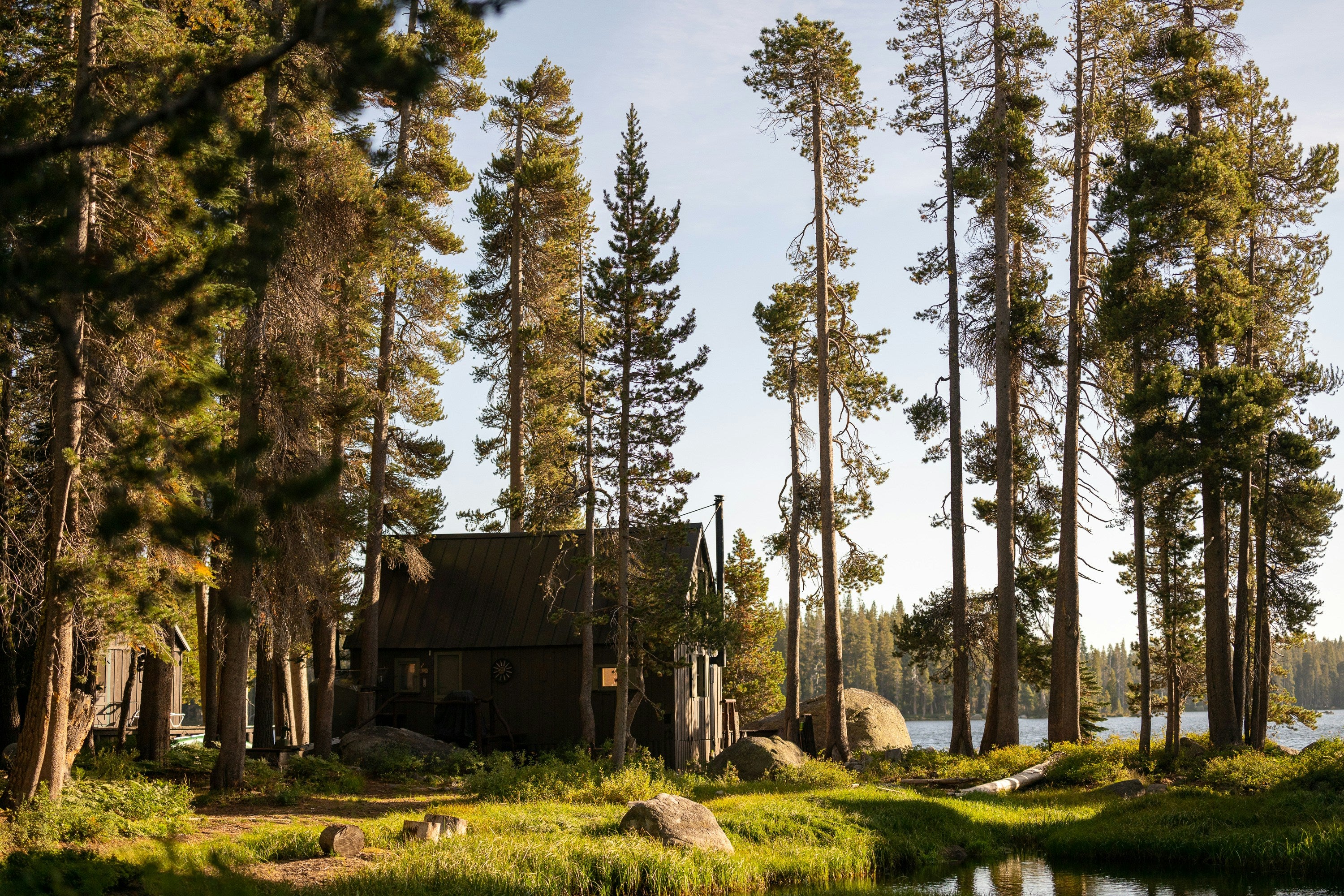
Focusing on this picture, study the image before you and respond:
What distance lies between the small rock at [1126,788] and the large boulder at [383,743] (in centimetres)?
1238

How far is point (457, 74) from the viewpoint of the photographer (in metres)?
24.4

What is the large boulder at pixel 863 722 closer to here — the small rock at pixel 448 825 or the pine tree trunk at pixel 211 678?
the pine tree trunk at pixel 211 678

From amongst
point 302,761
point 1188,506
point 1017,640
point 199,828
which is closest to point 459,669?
point 302,761

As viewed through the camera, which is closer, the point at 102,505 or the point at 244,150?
the point at 244,150

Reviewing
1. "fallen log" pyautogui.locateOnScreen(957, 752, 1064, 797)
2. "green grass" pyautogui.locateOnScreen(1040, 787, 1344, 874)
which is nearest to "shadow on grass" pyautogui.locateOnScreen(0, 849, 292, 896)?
"green grass" pyautogui.locateOnScreen(1040, 787, 1344, 874)

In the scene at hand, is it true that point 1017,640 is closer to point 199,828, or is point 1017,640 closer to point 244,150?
point 199,828

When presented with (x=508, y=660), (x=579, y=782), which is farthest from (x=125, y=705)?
(x=579, y=782)

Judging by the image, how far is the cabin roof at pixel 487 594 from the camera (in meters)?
23.8

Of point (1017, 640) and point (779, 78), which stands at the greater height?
point (779, 78)

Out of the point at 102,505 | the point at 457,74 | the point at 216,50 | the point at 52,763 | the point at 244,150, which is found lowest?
the point at 52,763

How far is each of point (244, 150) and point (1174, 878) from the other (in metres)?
13.7

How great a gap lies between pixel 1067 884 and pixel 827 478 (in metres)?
12.5

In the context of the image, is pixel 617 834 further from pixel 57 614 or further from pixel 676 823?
pixel 57 614

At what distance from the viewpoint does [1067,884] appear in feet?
43.4
